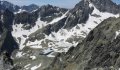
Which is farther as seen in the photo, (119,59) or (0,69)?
(119,59)

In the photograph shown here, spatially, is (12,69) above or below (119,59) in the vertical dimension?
below

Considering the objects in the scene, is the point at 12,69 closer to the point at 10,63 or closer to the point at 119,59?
the point at 10,63

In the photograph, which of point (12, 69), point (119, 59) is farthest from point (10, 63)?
point (119, 59)

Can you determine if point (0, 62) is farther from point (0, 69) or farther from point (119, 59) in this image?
point (119, 59)

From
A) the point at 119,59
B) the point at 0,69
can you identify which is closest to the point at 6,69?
the point at 0,69

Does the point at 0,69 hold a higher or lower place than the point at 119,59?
lower

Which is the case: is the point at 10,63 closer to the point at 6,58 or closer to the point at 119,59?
the point at 6,58

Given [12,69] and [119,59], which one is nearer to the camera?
[12,69]
